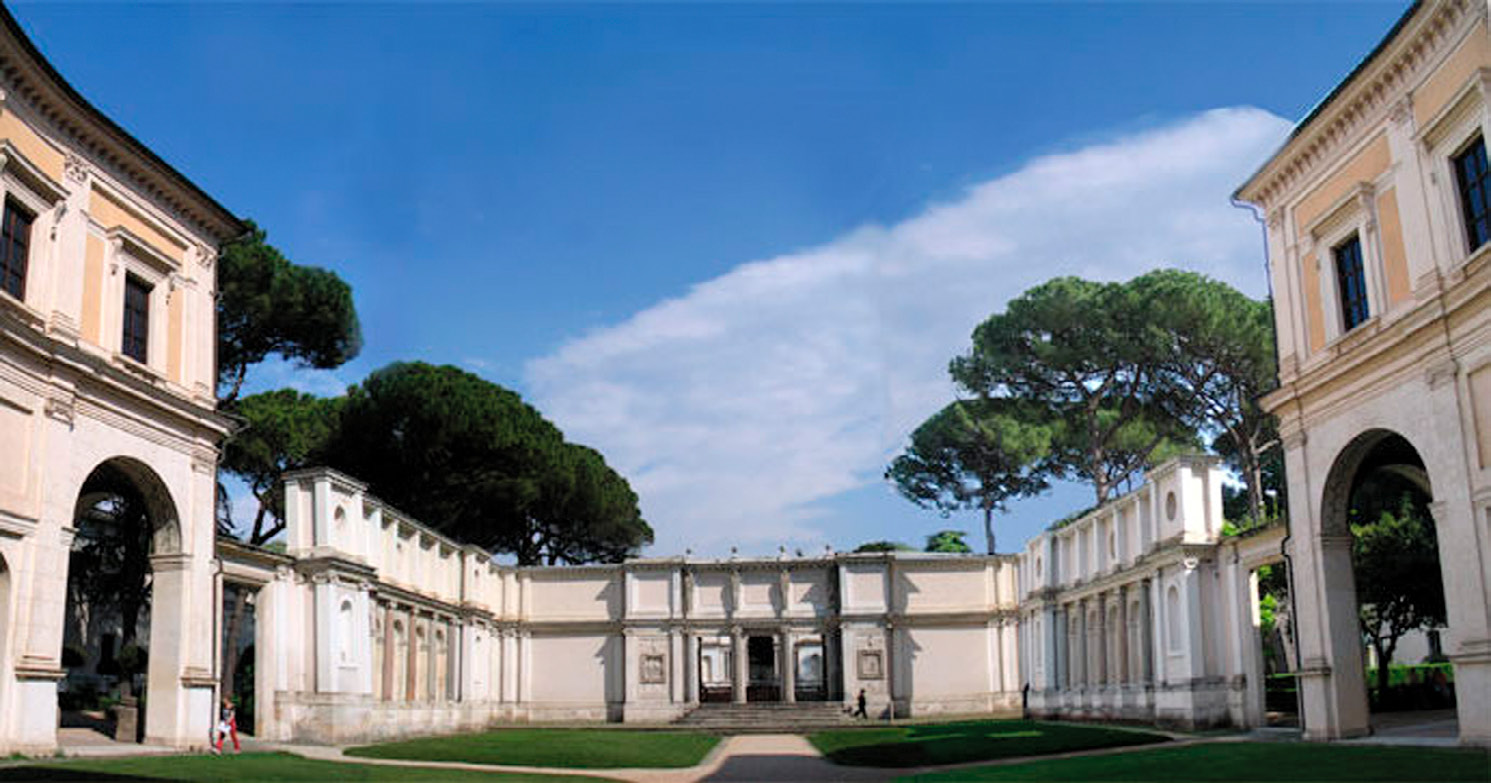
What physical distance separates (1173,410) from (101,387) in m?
41.3

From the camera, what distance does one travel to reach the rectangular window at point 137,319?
2320 cm

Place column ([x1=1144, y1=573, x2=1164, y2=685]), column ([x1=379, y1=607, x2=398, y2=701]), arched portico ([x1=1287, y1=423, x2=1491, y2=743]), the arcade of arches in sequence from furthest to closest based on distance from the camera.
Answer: column ([x1=379, y1=607, x2=398, y2=701]) → column ([x1=1144, y1=573, x2=1164, y2=685]) → arched portico ([x1=1287, y1=423, x2=1491, y2=743]) → the arcade of arches

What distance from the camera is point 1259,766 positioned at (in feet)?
54.7

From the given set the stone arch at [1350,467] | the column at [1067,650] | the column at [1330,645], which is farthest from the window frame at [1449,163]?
the column at [1067,650]

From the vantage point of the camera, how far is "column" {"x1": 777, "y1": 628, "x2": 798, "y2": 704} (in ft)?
165

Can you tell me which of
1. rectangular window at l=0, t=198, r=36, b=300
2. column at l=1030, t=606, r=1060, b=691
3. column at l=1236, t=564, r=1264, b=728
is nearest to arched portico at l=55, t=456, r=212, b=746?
rectangular window at l=0, t=198, r=36, b=300

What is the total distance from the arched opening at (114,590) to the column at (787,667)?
77.9 feet

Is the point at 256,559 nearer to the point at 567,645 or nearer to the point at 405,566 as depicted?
the point at 405,566

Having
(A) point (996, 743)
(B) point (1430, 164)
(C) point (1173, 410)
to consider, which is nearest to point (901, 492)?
(C) point (1173, 410)

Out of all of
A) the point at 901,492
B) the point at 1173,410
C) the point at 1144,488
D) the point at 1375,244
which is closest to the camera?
the point at 1375,244

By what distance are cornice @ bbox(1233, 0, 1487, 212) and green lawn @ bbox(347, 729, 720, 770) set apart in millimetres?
16679

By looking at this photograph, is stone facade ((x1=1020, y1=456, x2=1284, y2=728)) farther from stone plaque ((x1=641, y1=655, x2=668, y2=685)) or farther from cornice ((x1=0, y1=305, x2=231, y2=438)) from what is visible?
cornice ((x1=0, y1=305, x2=231, y2=438))

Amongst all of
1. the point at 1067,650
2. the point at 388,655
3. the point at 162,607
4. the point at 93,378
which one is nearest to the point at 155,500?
the point at 162,607

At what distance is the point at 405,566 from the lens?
38.5 m
